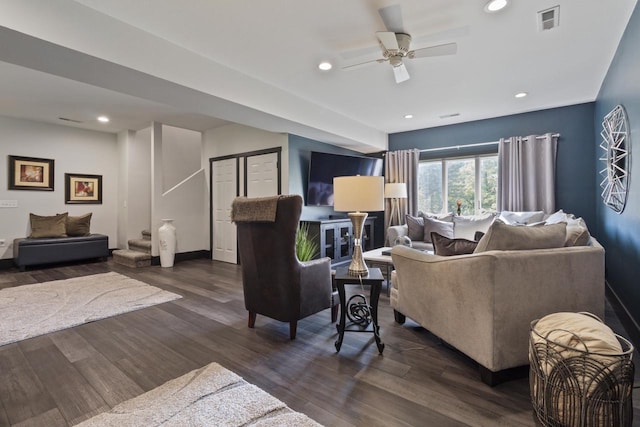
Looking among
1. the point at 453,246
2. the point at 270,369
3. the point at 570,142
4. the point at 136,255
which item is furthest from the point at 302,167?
the point at 570,142

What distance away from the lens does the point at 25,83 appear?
3852mm

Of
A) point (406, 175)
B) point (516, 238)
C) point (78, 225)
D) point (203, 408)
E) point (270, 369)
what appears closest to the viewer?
point (203, 408)

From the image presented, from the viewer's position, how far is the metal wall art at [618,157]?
2.55 m

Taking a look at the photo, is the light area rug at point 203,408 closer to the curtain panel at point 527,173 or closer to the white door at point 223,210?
the white door at point 223,210

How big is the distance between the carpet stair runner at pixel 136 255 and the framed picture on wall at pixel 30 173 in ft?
6.04

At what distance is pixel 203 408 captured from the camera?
160 centimetres

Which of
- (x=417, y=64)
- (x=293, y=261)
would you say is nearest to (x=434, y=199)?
(x=417, y=64)

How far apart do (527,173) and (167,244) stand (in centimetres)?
611

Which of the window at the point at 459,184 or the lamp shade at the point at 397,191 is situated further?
the lamp shade at the point at 397,191

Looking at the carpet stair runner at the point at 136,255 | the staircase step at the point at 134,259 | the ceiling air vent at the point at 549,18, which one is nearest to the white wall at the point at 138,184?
the carpet stair runner at the point at 136,255

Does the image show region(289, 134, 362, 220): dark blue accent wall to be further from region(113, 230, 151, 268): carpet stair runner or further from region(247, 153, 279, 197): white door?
region(113, 230, 151, 268): carpet stair runner

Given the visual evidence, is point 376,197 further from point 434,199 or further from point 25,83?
point 25,83

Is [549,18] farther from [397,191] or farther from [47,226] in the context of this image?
[47,226]

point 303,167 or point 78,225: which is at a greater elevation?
point 303,167
